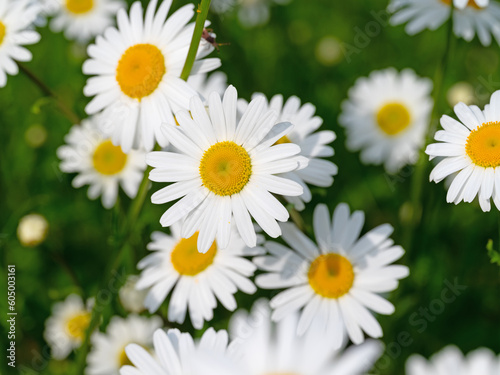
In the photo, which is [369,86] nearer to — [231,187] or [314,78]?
[314,78]

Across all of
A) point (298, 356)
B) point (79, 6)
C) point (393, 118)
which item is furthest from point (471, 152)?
point (79, 6)

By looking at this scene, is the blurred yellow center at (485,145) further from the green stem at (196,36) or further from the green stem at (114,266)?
the green stem at (114,266)

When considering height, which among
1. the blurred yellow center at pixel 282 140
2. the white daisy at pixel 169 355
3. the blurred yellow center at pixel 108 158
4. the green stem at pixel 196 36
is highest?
the green stem at pixel 196 36

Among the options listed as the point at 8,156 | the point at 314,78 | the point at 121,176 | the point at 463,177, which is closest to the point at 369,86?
the point at 314,78

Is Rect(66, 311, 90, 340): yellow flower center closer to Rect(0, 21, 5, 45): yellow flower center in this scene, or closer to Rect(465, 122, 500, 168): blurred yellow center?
Rect(0, 21, 5, 45): yellow flower center

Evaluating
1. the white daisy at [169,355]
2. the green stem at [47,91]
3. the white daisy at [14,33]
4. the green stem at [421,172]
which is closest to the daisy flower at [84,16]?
the white daisy at [14,33]

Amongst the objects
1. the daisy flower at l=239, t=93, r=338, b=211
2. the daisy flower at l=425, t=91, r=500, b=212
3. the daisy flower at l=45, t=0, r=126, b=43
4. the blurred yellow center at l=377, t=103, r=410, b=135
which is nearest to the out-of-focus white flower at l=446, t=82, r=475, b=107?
the blurred yellow center at l=377, t=103, r=410, b=135
